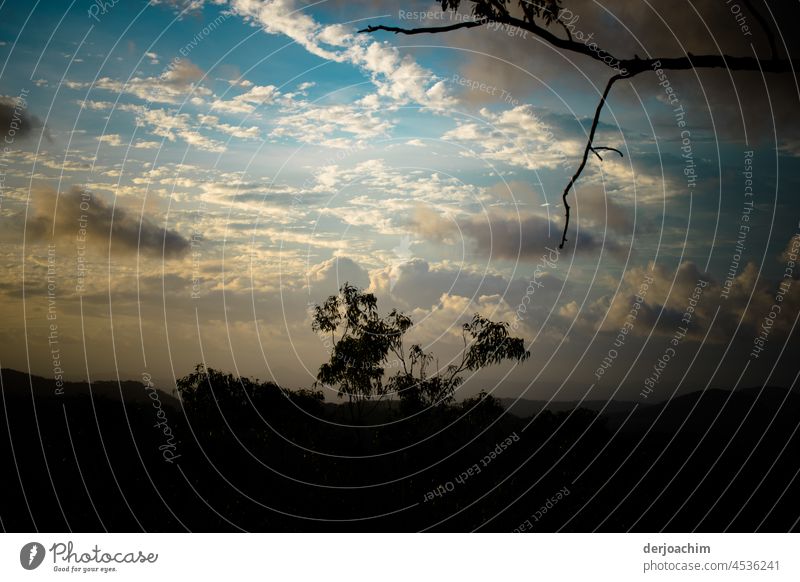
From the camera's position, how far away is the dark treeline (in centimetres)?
1373

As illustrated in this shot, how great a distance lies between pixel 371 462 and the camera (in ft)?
54.6

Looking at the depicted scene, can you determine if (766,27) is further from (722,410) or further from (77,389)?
(77,389)

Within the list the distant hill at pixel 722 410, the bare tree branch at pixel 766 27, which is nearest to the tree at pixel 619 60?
the bare tree branch at pixel 766 27

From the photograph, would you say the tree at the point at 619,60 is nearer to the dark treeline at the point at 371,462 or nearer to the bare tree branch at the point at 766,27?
the bare tree branch at the point at 766,27
